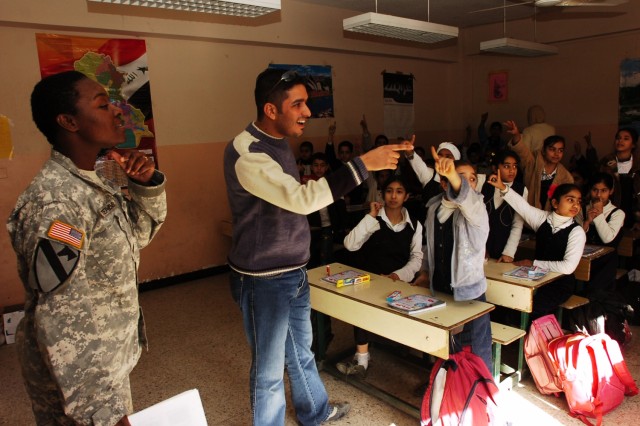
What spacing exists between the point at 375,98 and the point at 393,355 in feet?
15.3

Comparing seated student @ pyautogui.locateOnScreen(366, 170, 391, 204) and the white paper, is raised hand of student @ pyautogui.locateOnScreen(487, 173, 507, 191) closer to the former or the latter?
seated student @ pyautogui.locateOnScreen(366, 170, 391, 204)

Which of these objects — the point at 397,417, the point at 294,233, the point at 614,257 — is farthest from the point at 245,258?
the point at 614,257

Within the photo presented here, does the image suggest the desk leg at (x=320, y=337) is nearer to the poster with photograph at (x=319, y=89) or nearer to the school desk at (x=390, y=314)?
the school desk at (x=390, y=314)

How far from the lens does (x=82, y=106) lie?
1.23m

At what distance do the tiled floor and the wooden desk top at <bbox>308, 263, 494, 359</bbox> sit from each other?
0.47 metres

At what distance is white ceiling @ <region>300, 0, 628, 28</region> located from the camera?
238 inches

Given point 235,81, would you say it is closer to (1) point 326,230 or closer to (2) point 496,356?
(1) point 326,230

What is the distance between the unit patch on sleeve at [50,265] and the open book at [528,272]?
7.99 feet

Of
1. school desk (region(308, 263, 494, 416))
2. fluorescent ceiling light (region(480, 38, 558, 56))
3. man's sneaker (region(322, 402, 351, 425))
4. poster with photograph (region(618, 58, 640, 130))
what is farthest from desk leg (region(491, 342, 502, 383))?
poster with photograph (region(618, 58, 640, 130))

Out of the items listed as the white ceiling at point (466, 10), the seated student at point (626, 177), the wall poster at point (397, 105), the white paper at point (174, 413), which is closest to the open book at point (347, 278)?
the white paper at point (174, 413)

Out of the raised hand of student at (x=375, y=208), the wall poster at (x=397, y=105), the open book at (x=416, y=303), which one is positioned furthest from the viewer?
the wall poster at (x=397, y=105)

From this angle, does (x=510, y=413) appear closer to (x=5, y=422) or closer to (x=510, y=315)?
(x=510, y=315)

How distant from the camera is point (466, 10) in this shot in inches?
261

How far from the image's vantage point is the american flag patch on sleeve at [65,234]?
105 centimetres
